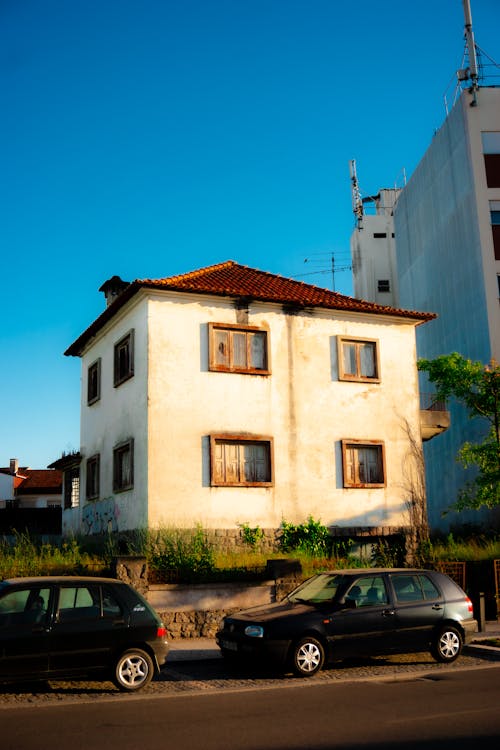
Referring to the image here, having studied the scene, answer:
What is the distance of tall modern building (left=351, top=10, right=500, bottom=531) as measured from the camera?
3012 cm

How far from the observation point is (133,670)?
10148 mm

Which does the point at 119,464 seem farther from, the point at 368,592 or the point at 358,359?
the point at 368,592

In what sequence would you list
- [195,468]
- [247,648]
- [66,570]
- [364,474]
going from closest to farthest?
[247,648]
[66,570]
[195,468]
[364,474]

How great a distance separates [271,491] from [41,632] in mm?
12435

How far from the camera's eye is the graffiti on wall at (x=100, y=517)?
2264 cm

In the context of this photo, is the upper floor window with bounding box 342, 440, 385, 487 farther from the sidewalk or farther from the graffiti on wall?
the sidewalk

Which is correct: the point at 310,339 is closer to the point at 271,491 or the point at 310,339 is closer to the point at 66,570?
the point at 271,491

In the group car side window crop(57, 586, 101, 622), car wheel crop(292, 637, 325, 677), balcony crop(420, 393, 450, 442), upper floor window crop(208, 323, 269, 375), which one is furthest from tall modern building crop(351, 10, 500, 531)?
car side window crop(57, 586, 101, 622)

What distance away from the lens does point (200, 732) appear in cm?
768

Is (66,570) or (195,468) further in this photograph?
(195,468)

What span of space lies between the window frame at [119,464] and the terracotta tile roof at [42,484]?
44.8 meters

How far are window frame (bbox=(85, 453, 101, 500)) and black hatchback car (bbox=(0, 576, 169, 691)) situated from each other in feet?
46.4

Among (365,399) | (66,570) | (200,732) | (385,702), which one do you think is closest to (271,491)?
(365,399)

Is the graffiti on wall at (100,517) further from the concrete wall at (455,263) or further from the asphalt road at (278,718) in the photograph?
the concrete wall at (455,263)
